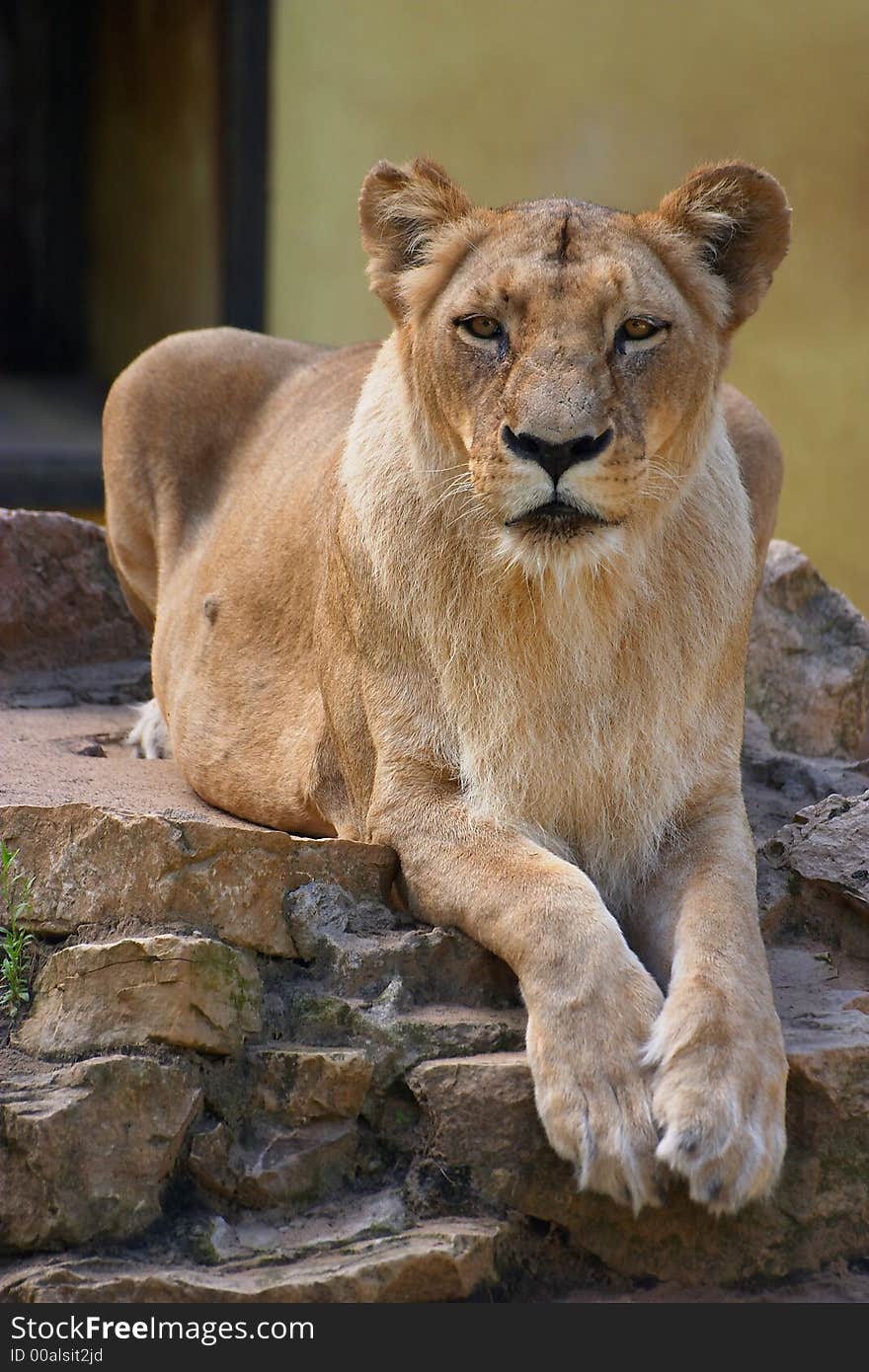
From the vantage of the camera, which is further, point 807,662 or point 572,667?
point 807,662

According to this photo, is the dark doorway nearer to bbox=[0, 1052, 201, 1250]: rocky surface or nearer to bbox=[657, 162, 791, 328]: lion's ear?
bbox=[657, 162, 791, 328]: lion's ear

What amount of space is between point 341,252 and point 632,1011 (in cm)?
542

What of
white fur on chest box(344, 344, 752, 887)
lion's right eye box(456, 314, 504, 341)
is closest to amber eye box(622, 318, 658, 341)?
lion's right eye box(456, 314, 504, 341)

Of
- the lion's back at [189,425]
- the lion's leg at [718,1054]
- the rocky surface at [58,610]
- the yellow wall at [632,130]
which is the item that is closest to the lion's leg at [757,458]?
the lion's back at [189,425]

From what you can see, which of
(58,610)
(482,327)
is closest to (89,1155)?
(482,327)

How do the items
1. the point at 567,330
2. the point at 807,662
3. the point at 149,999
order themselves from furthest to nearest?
1. the point at 807,662
2. the point at 567,330
3. the point at 149,999

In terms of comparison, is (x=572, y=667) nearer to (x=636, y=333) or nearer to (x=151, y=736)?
(x=636, y=333)

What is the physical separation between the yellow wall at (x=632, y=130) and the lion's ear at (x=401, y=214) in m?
3.89

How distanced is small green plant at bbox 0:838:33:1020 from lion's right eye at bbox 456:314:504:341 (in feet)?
4.03

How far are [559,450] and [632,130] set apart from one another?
4.83 meters

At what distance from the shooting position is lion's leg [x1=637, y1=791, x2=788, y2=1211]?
275cm

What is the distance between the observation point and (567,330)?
3201mm

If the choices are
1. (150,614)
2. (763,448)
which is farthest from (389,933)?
(150,614)

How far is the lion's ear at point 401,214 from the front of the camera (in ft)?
11.8
